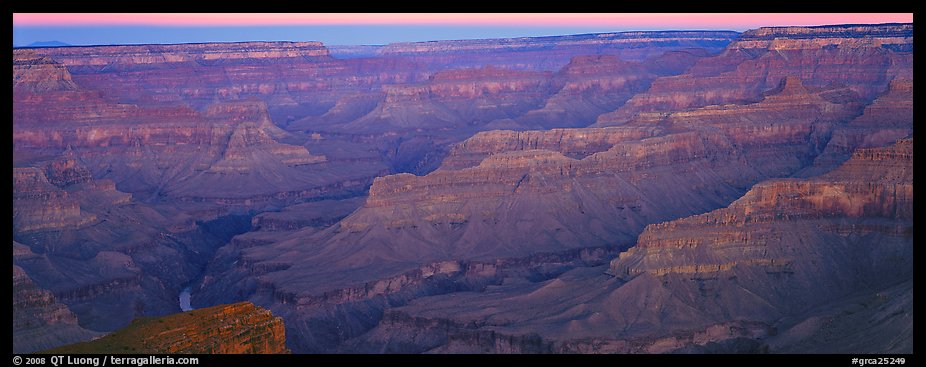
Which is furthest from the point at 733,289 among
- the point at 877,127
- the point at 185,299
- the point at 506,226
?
the point at 877,127

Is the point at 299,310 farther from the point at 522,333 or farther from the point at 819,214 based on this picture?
the point at 819,214

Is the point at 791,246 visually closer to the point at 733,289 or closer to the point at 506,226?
the point at 733,289

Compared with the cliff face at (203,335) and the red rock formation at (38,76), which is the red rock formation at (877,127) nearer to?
the cliff face at (203,335)

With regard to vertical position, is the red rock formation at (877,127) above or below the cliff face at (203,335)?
above

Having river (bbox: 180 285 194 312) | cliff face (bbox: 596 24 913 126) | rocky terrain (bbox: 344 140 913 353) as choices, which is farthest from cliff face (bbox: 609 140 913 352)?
cliff face (bbox: 596 24 913 126)

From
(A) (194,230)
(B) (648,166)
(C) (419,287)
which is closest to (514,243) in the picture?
(C) (419,287)

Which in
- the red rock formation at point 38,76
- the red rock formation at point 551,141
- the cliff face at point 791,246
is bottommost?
the cliff face at point 791,246

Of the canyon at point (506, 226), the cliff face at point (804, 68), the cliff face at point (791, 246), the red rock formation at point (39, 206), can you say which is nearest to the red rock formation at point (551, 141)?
the canyon at point (506, 226)
